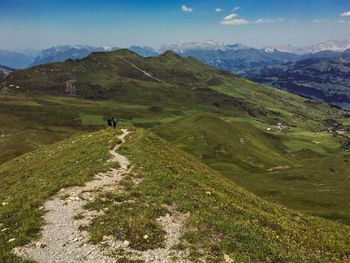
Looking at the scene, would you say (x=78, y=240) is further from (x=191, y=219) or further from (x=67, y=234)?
(x=191, y=219)

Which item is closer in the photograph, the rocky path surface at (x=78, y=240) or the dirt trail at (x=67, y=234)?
the rocky path surface at (x=78, y=240)

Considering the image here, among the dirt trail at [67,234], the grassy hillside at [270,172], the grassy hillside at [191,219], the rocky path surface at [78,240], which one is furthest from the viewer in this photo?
the grassy hillside at [270,172]

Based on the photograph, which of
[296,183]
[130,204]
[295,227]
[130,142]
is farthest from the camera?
[296,183]

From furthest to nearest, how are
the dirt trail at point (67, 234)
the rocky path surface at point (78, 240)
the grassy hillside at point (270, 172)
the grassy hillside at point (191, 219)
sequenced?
the grassy hillside at point (270, 172) → the grassy hillside at point (191, 219) → the dirt trail at point (67, 234) → the rocky path surface at point (78, 240)

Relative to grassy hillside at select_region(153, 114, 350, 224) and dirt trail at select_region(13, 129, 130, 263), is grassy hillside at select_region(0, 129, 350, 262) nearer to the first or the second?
dirt trail at select_region(13, 129, 130, 263)

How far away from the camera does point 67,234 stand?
24.3 metres

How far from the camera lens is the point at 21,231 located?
24.5 meters

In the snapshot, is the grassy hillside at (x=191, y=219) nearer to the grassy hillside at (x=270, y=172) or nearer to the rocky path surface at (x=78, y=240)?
the rocky path surface at (x=78, y=240)

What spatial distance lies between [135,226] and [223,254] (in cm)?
595

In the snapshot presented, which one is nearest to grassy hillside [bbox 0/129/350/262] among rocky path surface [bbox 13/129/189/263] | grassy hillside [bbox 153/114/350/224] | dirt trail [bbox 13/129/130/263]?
rocky path surface [bbox 13/129/189/263]

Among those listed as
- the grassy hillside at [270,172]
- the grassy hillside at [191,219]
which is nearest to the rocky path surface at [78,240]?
the grassy hillside at [191,219]

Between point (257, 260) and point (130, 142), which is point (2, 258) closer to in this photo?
point (257, 260)

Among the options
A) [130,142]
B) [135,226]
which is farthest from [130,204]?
[130,142]

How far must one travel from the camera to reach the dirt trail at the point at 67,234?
70.9 ft
